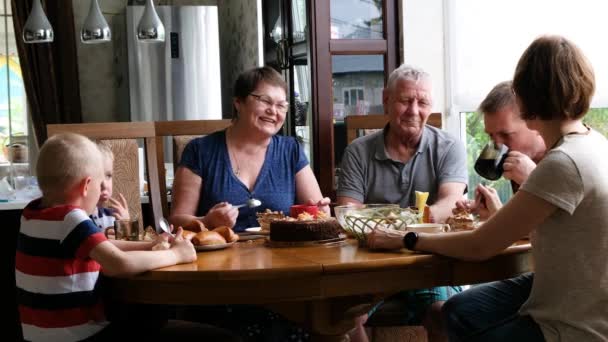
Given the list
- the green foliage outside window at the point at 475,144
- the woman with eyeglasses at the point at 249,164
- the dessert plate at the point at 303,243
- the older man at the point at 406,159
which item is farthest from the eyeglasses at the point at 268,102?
the green foliage outside window at the point at 475,144

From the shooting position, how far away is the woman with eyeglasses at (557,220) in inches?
71.7

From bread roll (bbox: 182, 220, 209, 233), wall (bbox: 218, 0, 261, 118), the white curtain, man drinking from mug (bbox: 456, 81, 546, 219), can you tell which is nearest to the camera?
bread roll (bbox: 182, 220, 209, 233)

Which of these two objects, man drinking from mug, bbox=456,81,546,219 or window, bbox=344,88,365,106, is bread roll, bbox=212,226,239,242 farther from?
window, bbox=344,88,365,106

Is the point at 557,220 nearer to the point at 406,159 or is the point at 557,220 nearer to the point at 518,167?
the point at 518,167

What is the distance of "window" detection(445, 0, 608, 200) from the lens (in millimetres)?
3242

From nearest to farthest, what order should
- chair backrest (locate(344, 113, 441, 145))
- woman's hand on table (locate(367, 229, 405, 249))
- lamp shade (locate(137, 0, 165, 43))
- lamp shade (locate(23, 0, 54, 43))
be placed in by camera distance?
woman's hand on table (locate(367, 229, 405, 249)) → chair backrest (locate(344, 113, 441, 145)) → lamp shade (locate(137, 0, 165, 43)) → lamp shade (locate(23, 0, 54, 43))

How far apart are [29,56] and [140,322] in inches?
204

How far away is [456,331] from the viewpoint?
214 centimetres

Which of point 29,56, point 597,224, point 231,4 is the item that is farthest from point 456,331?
point 29,56

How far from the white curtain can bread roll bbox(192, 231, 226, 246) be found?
5.08 feet

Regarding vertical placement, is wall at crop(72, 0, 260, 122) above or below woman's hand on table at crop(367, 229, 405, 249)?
above

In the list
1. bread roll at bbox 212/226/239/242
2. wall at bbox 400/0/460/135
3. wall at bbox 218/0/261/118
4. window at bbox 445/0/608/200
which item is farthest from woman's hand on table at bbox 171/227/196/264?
wall at bbox 218/0/261/118

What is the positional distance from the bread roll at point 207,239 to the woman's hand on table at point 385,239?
39 centimetres

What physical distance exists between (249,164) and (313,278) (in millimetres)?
1179
